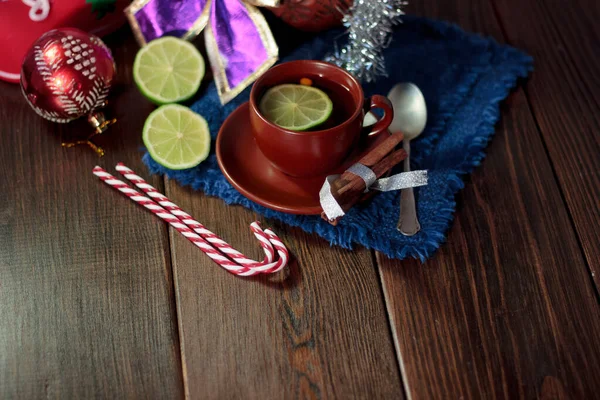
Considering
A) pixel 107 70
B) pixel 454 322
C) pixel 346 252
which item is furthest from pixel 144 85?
pixel 454 322

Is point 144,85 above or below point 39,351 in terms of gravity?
above

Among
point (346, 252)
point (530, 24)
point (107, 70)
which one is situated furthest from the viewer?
point (530, 24)

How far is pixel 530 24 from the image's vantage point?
45.0 inches

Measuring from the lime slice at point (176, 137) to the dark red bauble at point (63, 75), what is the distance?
10 centimetres

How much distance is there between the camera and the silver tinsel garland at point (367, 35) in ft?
3.14

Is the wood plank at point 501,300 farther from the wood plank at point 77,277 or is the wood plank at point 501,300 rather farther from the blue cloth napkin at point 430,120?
the wood plank at point 77,277

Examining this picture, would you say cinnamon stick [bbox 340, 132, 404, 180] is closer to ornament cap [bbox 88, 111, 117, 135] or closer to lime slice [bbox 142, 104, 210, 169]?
lime slice [bbox 142, 104, 210, 169]

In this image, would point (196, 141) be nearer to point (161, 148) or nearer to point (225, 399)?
point (161, 148)

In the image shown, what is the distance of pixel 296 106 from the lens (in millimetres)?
850

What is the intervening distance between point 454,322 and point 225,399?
0.30 m

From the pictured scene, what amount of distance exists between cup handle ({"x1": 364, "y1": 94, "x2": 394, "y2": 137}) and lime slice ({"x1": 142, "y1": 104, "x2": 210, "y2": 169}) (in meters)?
0.25

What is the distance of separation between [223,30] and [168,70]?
0.12m

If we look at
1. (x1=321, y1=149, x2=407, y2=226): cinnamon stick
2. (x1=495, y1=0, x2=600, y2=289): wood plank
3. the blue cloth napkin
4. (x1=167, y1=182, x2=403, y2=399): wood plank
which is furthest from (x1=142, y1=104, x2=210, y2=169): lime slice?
(x1=495, y1=0, x2=600, y2=289): wood plank

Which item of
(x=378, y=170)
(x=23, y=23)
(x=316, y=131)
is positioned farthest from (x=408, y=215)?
(x=23, y=23)
